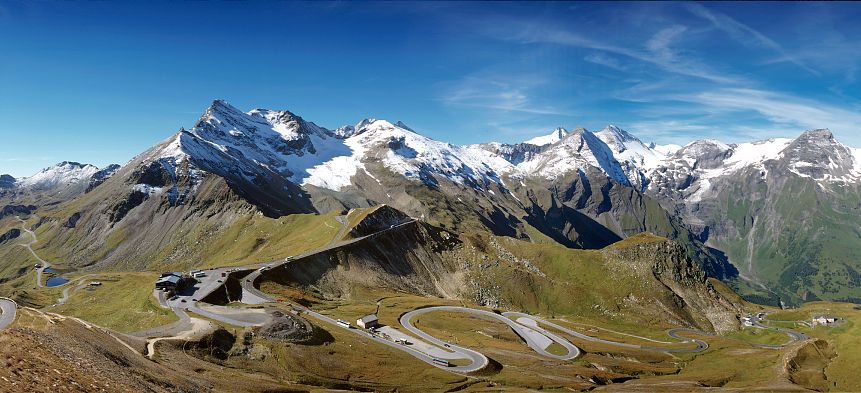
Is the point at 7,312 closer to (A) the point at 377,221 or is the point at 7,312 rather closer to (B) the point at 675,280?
(A) the point at 377,221

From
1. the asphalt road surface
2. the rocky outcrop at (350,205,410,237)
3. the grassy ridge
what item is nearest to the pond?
the grassy ridge

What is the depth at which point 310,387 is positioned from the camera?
51.3 metres

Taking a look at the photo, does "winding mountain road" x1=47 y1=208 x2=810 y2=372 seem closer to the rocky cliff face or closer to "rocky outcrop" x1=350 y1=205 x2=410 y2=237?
"rocky outcrop" x1=350 y1=205 x2=410 y2=237

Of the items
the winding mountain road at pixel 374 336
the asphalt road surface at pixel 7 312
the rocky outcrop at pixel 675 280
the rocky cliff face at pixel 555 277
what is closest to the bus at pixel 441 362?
the winding mountain road at pixel 374 336

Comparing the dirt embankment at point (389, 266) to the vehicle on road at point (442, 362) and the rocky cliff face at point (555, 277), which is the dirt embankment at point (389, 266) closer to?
the rocky cliff face at point (555, 277)

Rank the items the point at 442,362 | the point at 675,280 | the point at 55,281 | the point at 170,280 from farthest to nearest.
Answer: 1. the point at 675,280
2. the point at 55,281
3. the point at 170,280
4. the point at 442,362

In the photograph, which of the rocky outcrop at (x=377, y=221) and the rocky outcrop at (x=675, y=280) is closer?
the rocky outcrop at (x=377, y=221)

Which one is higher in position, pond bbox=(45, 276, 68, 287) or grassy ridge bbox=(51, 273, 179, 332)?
grassy ridge bbox=(51, 273, 179, 332)

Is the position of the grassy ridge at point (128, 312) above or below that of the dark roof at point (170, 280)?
below

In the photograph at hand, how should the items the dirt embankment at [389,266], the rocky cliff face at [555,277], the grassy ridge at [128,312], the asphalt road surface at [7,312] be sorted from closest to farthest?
the asphalt road surface at [7,312], the grassy ridge at [128,312], the dirt embankment at [389,266], the rocky cliff face at [555,277]

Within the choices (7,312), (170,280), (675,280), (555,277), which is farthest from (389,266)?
(675,280)

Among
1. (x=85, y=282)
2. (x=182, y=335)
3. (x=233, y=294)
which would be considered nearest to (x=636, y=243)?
(x=233, y=294)

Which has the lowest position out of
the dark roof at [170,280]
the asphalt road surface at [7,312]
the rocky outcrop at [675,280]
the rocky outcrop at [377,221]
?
the rocky outcrop at [675,280]

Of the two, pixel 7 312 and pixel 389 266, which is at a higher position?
pixel 7 312
